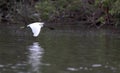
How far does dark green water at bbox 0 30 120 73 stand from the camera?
464 inches

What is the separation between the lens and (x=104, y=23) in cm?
2406

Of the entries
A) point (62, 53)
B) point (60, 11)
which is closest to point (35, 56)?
point (62, 53)

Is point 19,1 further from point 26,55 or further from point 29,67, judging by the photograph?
point 29,67

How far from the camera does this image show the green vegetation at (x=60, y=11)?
80.1ft

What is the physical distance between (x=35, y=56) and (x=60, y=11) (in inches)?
484

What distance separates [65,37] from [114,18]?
213 inches

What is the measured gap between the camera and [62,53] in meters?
14.7

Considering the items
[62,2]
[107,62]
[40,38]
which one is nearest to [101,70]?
[107,62]

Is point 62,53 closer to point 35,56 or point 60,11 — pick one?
point 35,56

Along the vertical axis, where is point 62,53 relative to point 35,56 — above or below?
below

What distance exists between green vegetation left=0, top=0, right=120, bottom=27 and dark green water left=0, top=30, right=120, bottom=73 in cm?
346

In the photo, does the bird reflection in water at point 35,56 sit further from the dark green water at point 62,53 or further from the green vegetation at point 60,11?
the green vegetation at point 60,11

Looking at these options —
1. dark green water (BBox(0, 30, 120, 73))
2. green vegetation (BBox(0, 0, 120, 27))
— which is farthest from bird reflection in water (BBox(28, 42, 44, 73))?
green vegetation (BBox(0, 0, 120, 27))

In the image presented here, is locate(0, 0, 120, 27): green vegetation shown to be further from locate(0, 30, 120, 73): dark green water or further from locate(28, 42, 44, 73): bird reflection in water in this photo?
locate(28, 42, 44, 73): bird reflection in water
